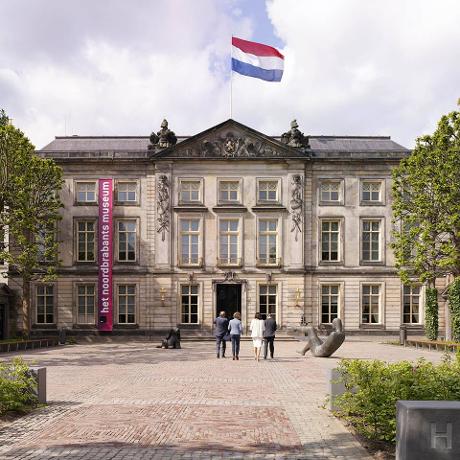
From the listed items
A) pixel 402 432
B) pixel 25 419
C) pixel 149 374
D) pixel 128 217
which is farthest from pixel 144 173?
pixel 402 432

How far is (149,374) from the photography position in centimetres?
2022

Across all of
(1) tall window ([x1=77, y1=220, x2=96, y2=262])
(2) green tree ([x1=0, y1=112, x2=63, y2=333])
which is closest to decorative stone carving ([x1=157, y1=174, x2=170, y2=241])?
(1) tall window ([x1=77, y1=220, x2=96, y2=262])

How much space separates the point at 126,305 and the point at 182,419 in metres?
33.5

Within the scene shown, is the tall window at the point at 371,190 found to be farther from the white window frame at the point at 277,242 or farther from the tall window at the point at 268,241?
the tall window at the point at 268,241

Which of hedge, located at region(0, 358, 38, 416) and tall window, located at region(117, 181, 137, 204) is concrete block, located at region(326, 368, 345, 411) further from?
tall window, located at region(117, 181, 137, 204)

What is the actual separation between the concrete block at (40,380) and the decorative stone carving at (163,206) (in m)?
30.7

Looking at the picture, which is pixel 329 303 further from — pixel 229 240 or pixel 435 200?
pixel 435 200

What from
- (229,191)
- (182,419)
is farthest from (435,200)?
(182,419)

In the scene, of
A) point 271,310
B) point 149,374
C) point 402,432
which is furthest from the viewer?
point 271,310

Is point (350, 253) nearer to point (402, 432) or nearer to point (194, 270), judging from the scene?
point (194, 270)

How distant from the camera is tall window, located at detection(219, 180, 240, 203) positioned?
4469 centimetres

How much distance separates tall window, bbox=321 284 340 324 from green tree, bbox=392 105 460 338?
793 cm

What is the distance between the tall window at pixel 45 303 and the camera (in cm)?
4497

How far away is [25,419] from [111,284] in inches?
1286
